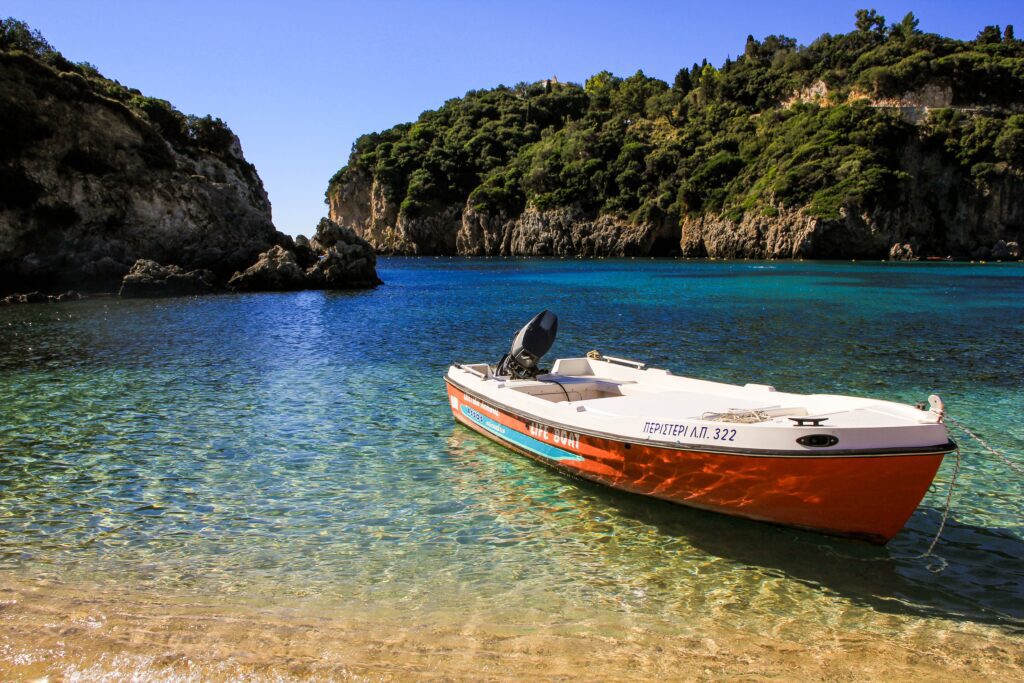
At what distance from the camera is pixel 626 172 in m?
108

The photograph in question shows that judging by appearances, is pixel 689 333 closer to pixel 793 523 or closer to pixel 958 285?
pixel 793 523

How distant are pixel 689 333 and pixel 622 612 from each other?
60.9ft

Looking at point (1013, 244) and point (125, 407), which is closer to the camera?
point (125, 407)

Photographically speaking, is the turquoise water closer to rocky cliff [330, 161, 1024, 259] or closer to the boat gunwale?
→ the boat gunwale

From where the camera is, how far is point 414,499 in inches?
336

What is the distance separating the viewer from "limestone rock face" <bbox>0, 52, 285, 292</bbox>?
3781cm

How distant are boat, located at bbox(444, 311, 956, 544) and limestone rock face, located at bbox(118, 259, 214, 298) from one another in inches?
1413

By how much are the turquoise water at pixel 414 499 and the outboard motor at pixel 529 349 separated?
133cm

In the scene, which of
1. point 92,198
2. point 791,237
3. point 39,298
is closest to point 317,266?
point 92,198

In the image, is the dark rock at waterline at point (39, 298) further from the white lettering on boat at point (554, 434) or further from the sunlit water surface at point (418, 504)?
the white lettering on boat at point (554, 434)

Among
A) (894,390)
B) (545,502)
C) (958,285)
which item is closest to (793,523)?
(545,502)

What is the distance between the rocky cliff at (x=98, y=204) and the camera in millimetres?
37906

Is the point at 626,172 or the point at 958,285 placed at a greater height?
the point at 626,172

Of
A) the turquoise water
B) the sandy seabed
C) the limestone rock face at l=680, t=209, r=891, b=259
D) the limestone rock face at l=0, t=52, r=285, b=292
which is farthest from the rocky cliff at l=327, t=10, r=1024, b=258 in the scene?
the sandy seabed
